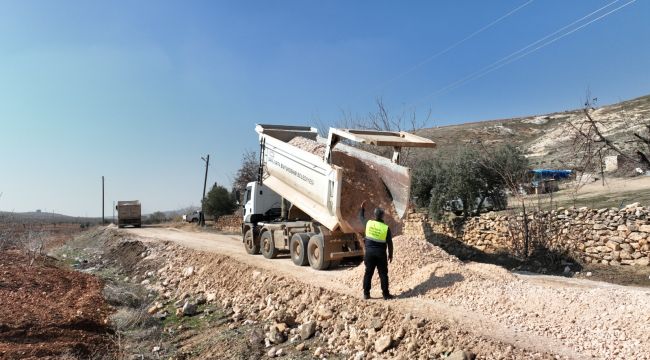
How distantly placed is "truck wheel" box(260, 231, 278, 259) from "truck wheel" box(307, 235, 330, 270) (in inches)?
94.4

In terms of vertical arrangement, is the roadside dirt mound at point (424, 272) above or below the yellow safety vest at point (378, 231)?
below

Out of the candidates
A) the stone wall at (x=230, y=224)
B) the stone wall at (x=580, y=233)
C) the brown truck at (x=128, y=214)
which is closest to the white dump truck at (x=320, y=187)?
the stone wall at (x=580, y=233)

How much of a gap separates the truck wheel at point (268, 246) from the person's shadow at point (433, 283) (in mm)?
6988

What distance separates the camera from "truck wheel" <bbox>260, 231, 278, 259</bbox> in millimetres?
15164

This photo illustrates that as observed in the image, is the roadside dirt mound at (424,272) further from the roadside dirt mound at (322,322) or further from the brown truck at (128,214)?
the brown truck at (128,214)

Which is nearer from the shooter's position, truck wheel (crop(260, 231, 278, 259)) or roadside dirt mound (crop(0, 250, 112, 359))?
roadside dirt mound (crop(0, 250, 112, 359))

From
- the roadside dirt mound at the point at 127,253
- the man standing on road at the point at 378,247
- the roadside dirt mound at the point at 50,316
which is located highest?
the man standing on road at the point at 378,247

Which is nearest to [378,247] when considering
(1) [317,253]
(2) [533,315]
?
(2) [533,315]

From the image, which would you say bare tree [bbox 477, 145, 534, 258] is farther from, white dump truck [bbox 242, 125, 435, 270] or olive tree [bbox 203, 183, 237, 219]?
olive tree [bbox 203, 183, 237, 219]

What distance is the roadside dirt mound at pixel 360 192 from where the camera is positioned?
39.6ft

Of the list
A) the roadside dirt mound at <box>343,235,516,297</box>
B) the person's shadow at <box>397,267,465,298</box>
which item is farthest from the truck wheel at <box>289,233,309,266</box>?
the person's shadow at <box>397,267,465,298</box>

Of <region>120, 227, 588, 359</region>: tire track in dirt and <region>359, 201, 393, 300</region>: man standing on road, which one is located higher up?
<region>359, 201, 393, 300</region>: man standing on road

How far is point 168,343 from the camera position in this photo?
9961 millimetres

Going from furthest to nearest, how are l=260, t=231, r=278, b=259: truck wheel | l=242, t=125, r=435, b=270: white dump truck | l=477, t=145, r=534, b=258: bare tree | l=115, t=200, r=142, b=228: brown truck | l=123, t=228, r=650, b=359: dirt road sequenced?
l=115, t=200, r=142, b=228: brown truck, l=260, t=231, r=278, b=259: truck wheel, l=477, t=145, r=534, b=258: bare tree, l=242, t=125, r=435, b=270: white dump truck, l=123, t=228, r=650, b=359: dirt road
